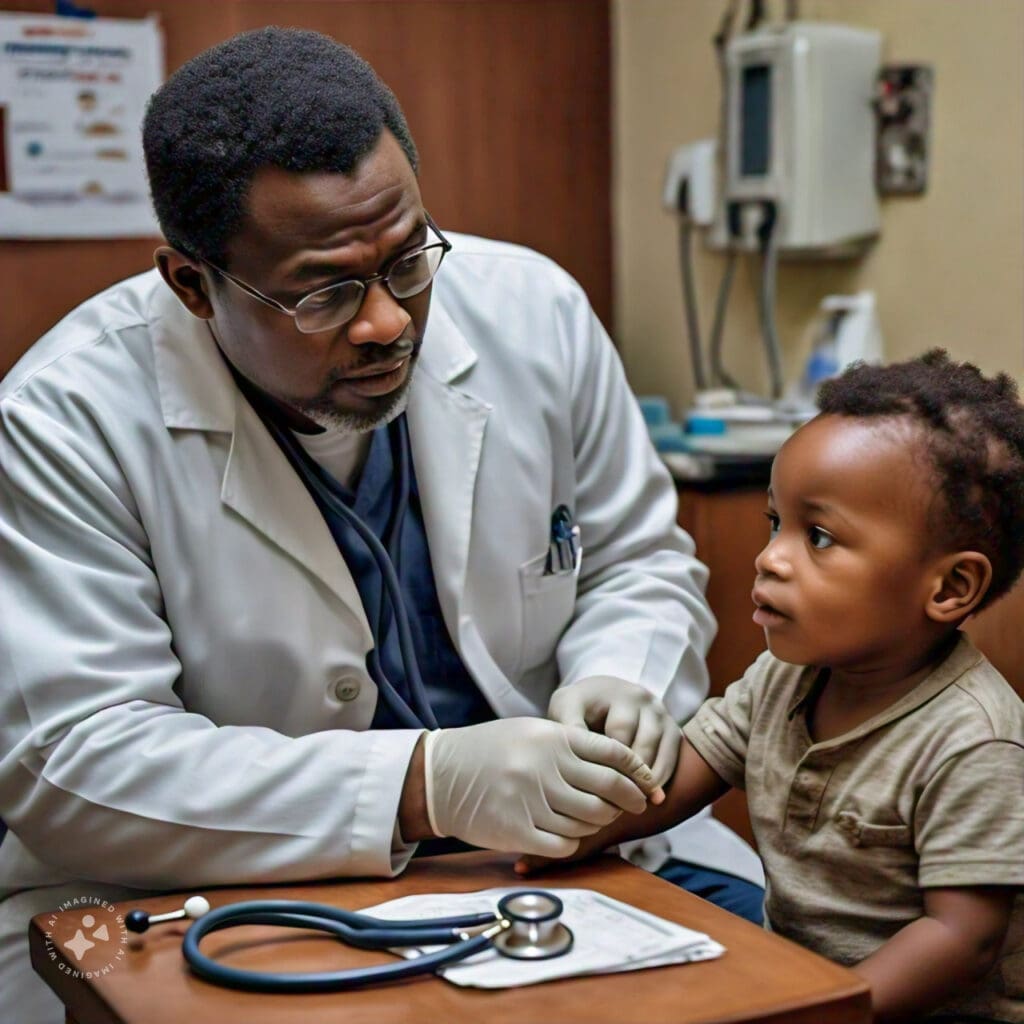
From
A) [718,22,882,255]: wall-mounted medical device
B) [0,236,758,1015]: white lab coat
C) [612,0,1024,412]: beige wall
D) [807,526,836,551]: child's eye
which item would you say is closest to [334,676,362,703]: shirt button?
[0,236,758,1015]: white lab coat

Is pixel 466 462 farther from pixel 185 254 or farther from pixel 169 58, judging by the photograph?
pixel 169 58

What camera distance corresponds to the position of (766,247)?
251 cm

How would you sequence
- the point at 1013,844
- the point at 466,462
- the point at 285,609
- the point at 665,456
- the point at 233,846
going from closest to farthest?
the point at 1013,844 → the point at 233,846 → the point at 285,609 → the point at 466,462 → the point at 665,456

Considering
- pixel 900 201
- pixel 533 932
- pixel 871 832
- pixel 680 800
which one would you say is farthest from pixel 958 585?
pixel 900 201

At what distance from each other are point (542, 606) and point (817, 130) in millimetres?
1189

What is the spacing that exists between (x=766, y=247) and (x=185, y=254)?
1.38m

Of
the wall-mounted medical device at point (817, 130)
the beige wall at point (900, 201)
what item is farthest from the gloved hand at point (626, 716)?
the wall-mounted medical device at point (817, 130)

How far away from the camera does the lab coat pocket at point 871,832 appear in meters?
1.06

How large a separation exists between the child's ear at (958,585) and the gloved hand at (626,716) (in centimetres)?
28

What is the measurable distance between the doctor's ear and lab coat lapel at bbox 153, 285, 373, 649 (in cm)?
4

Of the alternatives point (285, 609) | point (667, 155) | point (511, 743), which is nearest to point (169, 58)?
point (667, 155)

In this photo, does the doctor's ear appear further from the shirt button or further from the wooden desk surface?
the wooden desk surface

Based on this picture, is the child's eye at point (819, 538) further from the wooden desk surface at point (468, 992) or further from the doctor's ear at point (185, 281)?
the doctor's ear at point (185, 281)

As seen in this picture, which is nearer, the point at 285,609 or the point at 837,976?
the point at 837,976
